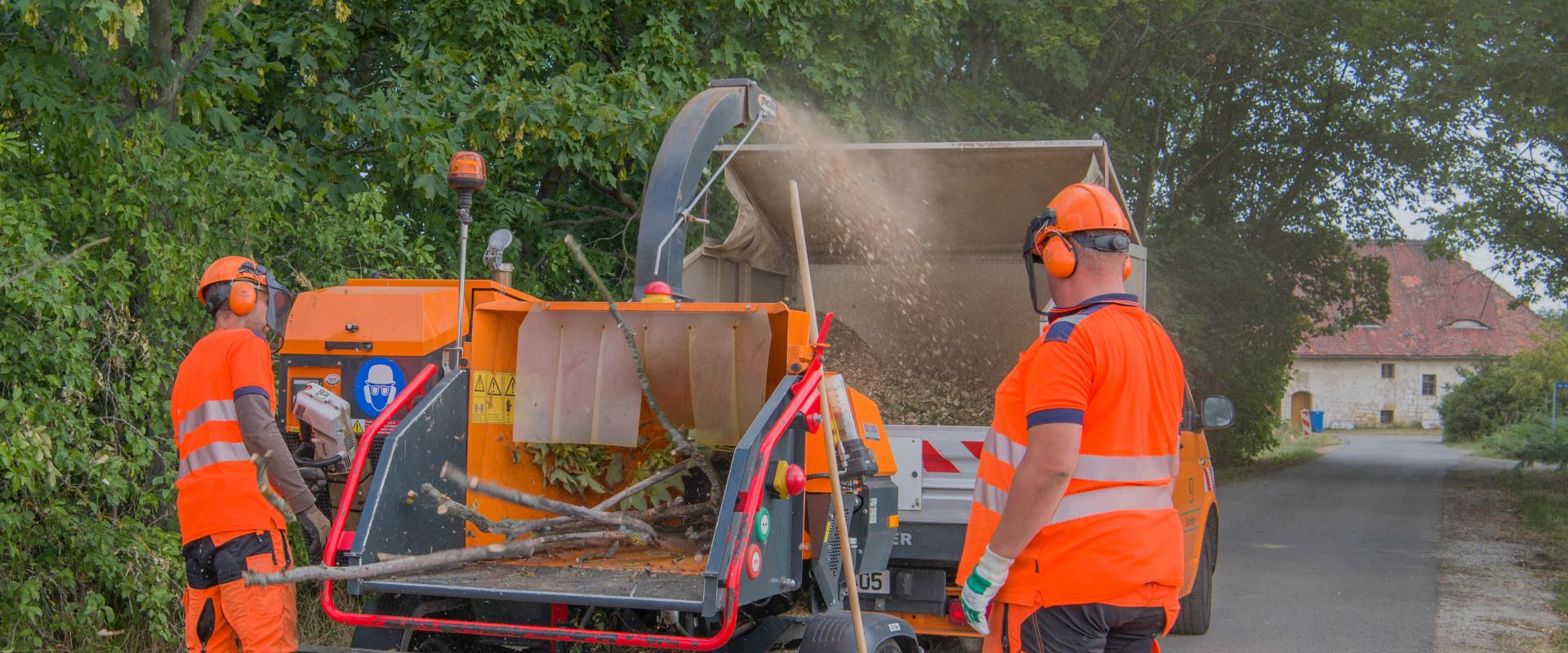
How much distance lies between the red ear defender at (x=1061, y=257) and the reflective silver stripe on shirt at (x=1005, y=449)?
43cm

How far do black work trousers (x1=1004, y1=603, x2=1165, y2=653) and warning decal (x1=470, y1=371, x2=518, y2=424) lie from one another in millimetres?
2412

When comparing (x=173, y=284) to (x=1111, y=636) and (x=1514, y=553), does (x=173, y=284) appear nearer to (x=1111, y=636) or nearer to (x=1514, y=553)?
(x=1111, y=636)

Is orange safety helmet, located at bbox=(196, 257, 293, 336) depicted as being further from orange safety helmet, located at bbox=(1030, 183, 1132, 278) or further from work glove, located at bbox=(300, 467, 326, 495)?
orange safety helmet, located at bbox=(1030, 183, 1132, 278)

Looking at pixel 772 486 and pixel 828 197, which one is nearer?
pixel 772 486

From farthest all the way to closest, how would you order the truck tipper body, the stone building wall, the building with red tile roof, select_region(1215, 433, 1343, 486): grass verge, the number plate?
the stone building wall < the building with red tile roof < select_region(1215, 433, 1343, 486): grass verge < the truck tipper body < the number plate

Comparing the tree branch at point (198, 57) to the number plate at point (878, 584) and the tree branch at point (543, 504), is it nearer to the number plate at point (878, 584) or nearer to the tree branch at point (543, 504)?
the tree branch at point (543, 504)

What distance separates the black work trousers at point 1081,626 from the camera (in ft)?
9.92

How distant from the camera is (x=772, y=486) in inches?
161

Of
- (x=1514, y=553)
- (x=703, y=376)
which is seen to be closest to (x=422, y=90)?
(x=703, y=376)

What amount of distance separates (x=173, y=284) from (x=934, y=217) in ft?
14.5

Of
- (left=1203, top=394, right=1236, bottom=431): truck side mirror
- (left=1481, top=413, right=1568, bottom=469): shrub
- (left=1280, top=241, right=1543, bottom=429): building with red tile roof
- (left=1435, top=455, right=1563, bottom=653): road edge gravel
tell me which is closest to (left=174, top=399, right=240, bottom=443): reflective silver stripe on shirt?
(left=1203, top=394, right=1236, bottom=431): truck side mirror

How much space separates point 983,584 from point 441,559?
1.93m

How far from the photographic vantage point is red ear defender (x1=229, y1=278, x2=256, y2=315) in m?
4.43

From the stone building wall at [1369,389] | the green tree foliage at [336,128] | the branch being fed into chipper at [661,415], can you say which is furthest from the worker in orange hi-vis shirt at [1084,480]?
the stone building wall at [1369,389]
